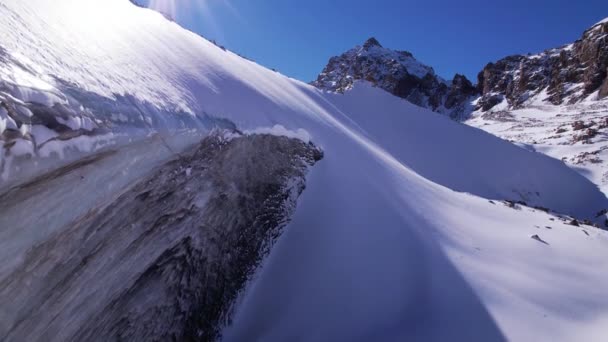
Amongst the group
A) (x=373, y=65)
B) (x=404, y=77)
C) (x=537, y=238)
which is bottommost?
(x=537, y=238)

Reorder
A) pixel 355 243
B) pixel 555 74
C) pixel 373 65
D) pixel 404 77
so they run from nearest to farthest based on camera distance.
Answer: pixel 355 243, pixel 555 74, pixel 404 77, pixel 373 65

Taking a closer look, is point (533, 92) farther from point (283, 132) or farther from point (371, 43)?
point (283, 132)

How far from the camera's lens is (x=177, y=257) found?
322 centimetres

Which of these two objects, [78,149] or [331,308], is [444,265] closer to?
[331,308]

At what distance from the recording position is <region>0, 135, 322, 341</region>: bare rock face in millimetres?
2066

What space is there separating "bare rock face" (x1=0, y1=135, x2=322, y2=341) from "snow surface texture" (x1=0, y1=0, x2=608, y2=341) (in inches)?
9.2

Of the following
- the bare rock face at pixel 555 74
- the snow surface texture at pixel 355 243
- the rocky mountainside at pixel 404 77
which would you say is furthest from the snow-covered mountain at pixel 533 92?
the snow surface texture at pixel 355 243

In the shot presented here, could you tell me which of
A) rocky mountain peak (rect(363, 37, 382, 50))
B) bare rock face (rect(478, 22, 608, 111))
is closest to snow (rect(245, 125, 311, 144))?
bare rock face (rect(478, 22, 608, 111))

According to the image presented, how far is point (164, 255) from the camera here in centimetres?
305

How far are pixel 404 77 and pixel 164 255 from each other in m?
84.1

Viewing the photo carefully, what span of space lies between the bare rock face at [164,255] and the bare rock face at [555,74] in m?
58.6

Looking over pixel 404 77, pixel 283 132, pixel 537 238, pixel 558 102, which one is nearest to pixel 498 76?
pixel 404 77

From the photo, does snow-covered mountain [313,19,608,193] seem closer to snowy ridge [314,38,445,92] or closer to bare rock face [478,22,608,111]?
bare rock face [478,22,608,111]

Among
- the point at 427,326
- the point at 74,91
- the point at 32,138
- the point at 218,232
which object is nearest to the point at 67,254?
the point at 32,138
